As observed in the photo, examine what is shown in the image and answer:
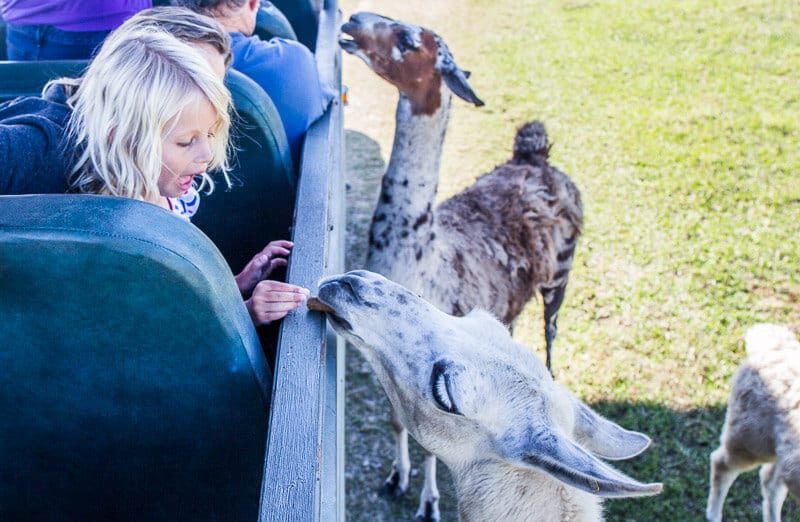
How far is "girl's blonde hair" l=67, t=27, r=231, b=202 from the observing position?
5.59 feet

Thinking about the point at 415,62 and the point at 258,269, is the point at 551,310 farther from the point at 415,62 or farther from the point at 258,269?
the point at 258,269

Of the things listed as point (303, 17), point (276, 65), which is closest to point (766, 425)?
point (276, 65)

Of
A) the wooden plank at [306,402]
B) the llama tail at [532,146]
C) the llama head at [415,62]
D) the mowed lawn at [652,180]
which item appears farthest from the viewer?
the llama tail at [532,146]

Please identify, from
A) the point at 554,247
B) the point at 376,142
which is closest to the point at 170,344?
the point at 554,247

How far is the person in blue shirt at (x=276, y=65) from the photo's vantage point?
276 cm

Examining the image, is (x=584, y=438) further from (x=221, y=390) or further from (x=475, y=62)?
(x=475, y=62)

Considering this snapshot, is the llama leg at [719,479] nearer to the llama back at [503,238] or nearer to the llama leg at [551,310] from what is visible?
the llama leg at [551,310]

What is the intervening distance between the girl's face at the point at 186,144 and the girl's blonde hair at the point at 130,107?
24 mm

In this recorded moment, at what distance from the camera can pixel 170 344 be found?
146cm

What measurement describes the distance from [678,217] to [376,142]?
11.6 feet

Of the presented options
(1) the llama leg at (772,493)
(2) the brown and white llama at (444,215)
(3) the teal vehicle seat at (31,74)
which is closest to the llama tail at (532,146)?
(2) the brown and white llama at (444,215)

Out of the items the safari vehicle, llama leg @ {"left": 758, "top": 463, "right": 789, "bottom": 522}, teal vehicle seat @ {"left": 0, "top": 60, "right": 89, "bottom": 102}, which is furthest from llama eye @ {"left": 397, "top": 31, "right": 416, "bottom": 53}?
llama leg @ {"left": 758, "top": 463, "right": 789, "bottom": 522}

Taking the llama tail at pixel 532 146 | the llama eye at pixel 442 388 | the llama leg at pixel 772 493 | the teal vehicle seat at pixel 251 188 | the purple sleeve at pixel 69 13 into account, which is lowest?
the llama leg at pixel 772 493

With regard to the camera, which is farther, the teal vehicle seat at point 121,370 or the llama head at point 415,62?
the llama head at point 415,62
